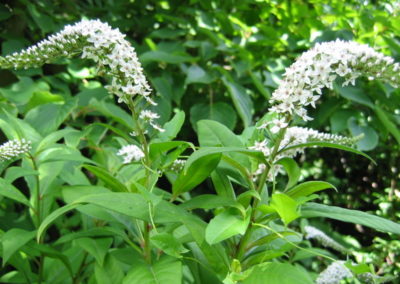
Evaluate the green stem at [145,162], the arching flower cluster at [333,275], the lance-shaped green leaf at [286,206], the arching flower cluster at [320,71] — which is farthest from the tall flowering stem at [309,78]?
the arching flower cluster at [333,275]

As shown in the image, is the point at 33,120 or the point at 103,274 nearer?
the point at 103,274

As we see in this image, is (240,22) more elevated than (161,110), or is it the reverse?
(240,22)

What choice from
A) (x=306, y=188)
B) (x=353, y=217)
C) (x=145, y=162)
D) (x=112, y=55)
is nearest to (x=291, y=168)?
(x=306, y=188)

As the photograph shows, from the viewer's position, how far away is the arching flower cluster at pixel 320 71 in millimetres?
1015

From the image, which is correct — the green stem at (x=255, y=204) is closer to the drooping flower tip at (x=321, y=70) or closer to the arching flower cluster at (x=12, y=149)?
the drooping flower tip at (x=321, y=70)

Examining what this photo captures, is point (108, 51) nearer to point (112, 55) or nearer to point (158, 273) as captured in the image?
point (112, 55)

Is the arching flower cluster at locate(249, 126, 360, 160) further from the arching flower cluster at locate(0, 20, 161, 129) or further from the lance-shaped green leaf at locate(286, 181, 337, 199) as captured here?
the arching flower cluster at locate(0, 20, 161, 129)

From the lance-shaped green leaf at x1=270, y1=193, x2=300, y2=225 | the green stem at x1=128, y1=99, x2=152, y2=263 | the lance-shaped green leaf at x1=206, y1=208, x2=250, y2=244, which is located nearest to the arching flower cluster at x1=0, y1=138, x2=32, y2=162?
the green stem at x1=128, y1=99, x2=152, y2=263

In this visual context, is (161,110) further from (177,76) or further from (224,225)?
(224,225)

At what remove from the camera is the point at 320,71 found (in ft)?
3.33

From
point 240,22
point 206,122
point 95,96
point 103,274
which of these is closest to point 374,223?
point 206,122

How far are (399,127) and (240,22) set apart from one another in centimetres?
99

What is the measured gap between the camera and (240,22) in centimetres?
250

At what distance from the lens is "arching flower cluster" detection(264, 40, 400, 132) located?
1015 mm
